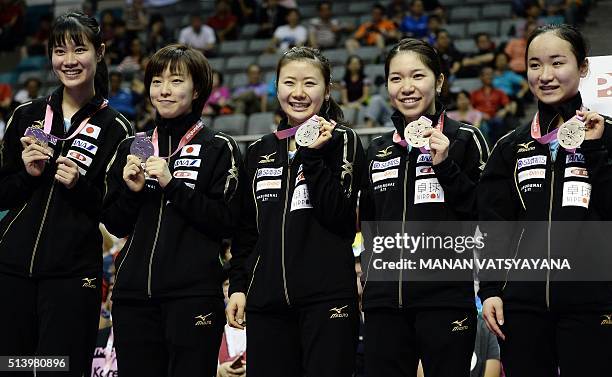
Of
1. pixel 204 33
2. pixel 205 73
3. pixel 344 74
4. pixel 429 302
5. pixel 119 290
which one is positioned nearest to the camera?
pixel 429 302

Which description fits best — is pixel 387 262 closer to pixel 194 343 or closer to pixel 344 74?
pixel 194 343

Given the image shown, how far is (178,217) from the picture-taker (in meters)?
4.20

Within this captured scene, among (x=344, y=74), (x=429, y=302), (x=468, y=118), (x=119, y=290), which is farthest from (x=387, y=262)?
(x=344, y=74)

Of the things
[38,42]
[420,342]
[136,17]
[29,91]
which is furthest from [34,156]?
[38,42]

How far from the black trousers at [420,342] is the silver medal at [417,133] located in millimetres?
701

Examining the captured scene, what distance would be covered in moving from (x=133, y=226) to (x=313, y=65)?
1.12 metres

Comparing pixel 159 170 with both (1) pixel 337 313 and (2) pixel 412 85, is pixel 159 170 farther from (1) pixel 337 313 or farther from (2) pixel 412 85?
(2) pixel 412 85

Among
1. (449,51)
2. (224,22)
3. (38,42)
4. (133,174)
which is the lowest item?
(133,174)

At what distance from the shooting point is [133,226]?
14.3 feet

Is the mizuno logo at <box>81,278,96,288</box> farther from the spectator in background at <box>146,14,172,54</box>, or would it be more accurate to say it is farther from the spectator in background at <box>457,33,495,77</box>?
the spectator in background at <box>146,14,172,54</box>

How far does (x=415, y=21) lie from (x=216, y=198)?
32.9 ft

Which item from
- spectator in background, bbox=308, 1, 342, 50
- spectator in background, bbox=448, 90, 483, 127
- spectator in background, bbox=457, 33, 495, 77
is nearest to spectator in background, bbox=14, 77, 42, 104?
spectator in background, bbox=308, 1, 342, 50

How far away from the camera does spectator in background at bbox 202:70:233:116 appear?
1280 centimetres

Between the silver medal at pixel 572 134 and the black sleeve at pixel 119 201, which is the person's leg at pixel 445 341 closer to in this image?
the silver medal at pixel 572 134
